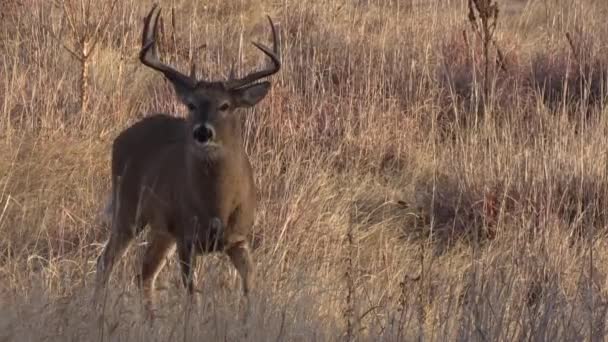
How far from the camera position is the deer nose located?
6383 millimetres

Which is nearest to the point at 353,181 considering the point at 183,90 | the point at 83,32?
the point at 183,90

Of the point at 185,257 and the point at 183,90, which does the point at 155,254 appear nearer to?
the point at 185,257

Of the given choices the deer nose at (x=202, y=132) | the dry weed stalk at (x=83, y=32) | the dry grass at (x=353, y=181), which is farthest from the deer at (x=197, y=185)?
the dry weed stalk at (x=83, y=32)

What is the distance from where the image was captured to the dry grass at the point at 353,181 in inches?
201

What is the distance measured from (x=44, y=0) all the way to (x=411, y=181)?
197 inches

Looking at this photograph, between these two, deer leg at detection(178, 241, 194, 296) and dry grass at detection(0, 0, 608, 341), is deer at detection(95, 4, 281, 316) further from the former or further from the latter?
dry grass at detection(0, 0, 608, 341)

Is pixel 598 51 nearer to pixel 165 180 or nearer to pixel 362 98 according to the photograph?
pixel 362 98

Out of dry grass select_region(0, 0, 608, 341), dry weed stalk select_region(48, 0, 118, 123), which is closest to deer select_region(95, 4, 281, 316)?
dry grass select_region(0, 0, 608, 341)

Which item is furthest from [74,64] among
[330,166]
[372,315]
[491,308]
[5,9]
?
[491,308]

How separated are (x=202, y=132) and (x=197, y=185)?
0.45 meters

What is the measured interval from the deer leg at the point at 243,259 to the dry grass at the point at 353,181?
9cm

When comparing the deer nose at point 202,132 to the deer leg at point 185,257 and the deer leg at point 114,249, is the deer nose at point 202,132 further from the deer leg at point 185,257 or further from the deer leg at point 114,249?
the deer leg at point 114,249

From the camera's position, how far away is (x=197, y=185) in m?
6.75

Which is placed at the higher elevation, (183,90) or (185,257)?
(183,90)
